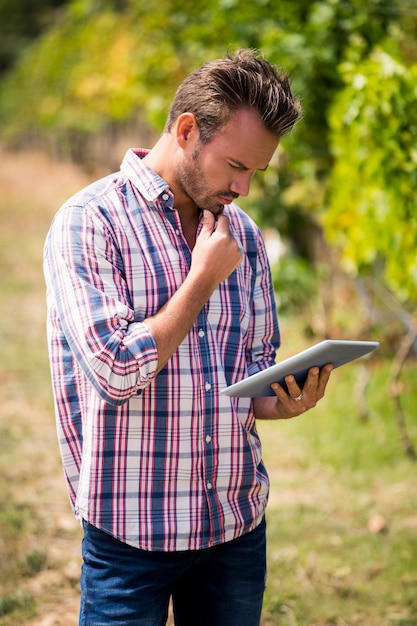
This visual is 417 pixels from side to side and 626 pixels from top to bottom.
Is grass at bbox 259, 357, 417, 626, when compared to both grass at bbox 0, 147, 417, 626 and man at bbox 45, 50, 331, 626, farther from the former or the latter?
man at bbox 45, 50, 331, 626

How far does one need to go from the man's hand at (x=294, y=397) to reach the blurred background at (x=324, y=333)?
1.68 meters

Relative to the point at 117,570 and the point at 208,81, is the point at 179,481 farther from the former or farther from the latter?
the point at 208,81

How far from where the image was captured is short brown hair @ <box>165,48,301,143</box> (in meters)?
1.93

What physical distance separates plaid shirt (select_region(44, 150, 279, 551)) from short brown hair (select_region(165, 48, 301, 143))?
0.19 meters

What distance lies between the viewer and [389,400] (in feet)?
18.9

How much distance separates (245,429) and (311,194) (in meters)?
4.32

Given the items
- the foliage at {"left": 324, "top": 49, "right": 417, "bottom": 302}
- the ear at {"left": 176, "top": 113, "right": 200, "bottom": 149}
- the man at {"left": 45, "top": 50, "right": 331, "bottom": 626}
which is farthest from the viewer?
the foliage at {"left": 324, "top": 49, "right": 417, "bottom": 302}

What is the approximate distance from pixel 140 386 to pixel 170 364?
0.56 feet

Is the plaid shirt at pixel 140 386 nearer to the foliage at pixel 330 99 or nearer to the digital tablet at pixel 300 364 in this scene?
the digital tablet at pixel 300 364

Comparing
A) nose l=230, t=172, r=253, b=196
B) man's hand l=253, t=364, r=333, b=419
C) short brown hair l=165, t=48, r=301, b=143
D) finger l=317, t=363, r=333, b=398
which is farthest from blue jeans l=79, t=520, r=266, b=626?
short brown hair l=165, t=48, r=301, b=143

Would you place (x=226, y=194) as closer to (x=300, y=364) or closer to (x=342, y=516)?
(x=300, y=364)

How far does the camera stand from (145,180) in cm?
199

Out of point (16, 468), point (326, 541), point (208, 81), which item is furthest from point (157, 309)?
point (16, 468)

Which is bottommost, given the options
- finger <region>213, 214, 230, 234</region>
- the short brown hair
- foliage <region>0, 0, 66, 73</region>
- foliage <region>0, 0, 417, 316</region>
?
finger <region>213, 214, 230, 234</region>
